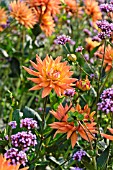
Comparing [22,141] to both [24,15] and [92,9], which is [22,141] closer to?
[24,15]

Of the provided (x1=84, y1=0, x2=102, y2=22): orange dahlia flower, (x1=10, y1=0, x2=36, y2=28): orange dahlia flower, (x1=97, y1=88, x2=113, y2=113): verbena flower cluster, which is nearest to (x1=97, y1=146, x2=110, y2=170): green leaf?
(x1=97, y1=88, x2=113, y2=113): verbena flower cluster

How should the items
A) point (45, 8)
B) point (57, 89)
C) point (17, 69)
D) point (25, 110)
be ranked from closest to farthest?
point (57, 89) < point (25, 110) < point (45, 8) < point (17, 69)

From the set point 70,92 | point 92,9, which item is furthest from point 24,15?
point 70,92

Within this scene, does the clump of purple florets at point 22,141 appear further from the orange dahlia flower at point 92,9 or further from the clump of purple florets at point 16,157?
the orange dahlia flower at point 92,9

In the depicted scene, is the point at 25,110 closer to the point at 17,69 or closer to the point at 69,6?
the point at 17,69

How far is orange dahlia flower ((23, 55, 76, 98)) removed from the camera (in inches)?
45.8

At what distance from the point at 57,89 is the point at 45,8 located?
788mm

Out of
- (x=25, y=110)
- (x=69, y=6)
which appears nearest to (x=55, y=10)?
(x=69, y=6)

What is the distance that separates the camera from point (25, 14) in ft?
6.42

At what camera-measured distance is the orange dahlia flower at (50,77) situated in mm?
1164

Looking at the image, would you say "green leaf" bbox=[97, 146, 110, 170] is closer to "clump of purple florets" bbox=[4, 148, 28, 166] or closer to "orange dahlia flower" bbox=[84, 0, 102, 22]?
"clump of purple florets" bbox=[4, 148, 28, 166]

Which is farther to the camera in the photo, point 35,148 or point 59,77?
point 35,148

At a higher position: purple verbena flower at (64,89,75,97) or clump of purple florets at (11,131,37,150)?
purple verbena flower at (64,89,75,97)

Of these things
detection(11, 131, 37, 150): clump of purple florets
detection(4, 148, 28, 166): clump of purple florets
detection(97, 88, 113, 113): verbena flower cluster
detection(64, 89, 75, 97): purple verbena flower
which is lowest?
detection(4, 148, 28, 166): clump of purple florets
